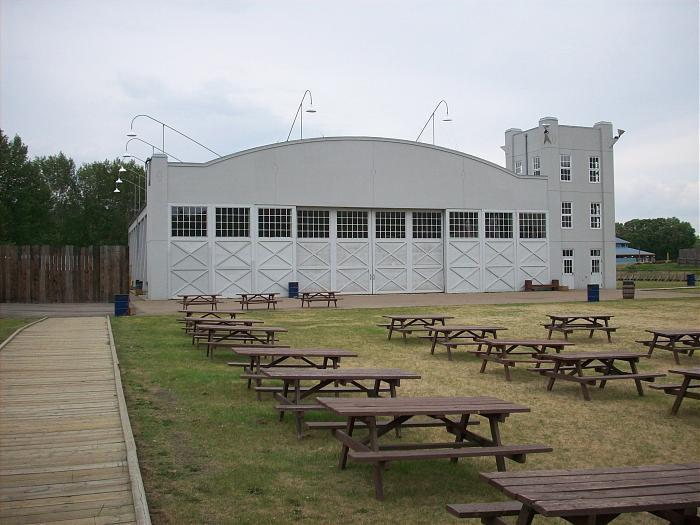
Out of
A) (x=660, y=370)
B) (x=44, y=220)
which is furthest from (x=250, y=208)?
(x=44, y=220)

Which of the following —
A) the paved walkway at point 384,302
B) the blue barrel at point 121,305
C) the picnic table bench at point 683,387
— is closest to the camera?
the picnic table bench at point 683,387

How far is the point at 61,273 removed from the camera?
26.8 metres

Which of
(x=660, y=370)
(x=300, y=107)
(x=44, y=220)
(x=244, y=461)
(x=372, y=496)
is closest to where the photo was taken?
(x=372, y=496)

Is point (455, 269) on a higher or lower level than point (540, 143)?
lower

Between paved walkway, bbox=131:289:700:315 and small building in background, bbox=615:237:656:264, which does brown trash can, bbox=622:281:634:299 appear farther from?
small building in background, bbox=615:237:656:264

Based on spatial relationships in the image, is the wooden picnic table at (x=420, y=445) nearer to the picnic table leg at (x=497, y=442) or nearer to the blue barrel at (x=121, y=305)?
the picnic table leg at (x=497, y=442)

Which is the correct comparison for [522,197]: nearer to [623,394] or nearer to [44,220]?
[623,394]

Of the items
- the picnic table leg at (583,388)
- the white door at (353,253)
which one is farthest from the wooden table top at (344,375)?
the white door at (353,253)

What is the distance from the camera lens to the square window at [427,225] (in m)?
34.6

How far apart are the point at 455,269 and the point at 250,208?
10.5 metres

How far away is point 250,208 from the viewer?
104 ft

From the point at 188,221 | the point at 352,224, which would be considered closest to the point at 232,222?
the point at 188,221

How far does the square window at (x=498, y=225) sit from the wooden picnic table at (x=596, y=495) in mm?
31549

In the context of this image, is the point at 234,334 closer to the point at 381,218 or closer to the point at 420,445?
the point at 420,445
